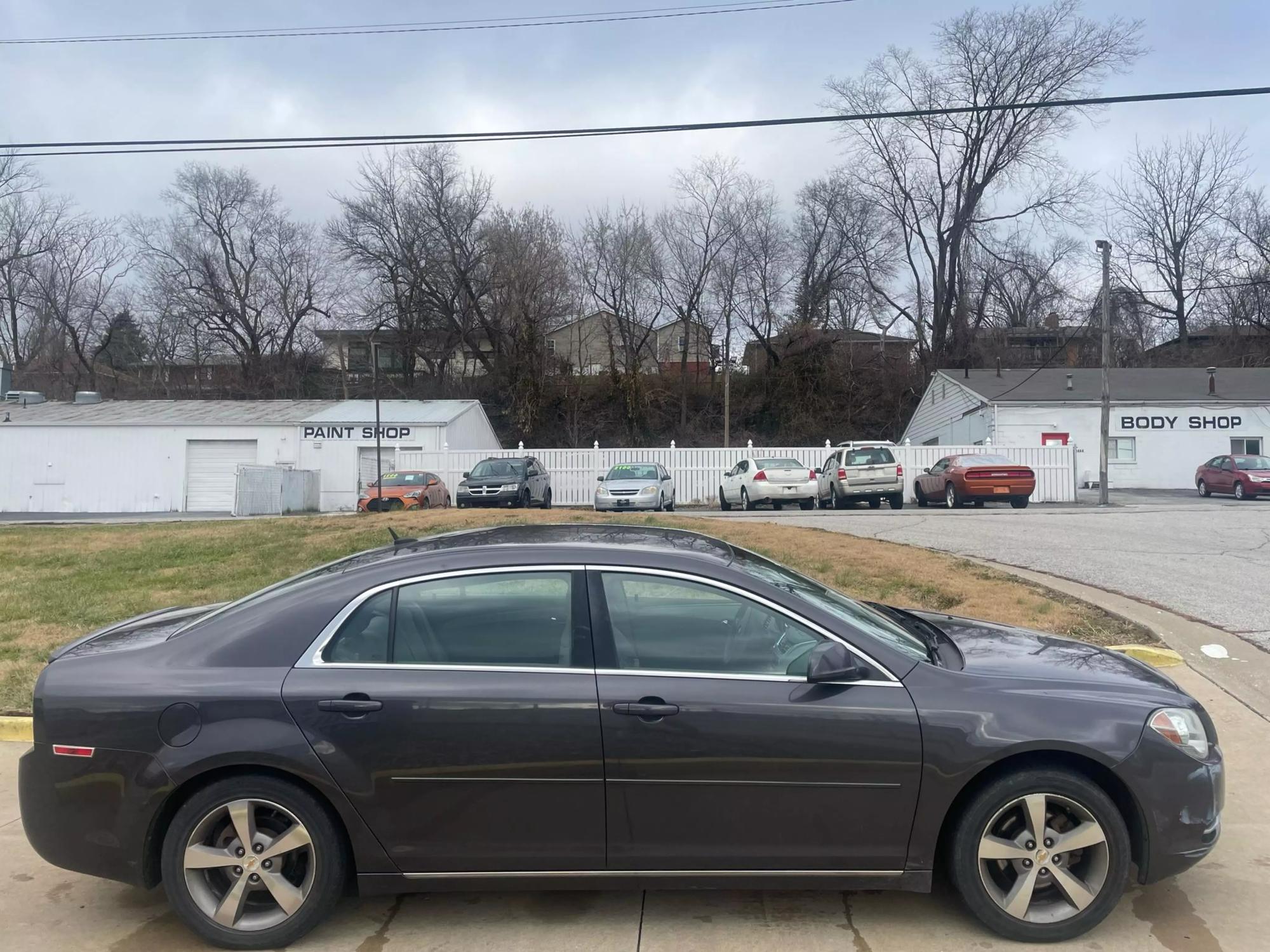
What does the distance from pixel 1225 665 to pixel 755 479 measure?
57.3ft

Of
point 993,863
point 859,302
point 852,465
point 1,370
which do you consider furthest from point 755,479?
point 1,370

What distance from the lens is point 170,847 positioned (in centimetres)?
337

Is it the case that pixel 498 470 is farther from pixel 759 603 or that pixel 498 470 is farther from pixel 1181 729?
pixel 1181 729

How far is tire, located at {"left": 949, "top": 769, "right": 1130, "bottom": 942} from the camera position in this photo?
3.36m

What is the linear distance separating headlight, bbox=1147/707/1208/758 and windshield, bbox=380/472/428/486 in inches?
920

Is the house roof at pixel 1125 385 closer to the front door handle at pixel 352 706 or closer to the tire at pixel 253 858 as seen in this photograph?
the front door handle at pixel 352 706

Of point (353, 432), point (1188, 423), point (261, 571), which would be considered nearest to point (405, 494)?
point (353, 432)

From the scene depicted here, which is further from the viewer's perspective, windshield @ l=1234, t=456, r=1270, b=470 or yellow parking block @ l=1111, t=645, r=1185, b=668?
windshield @ l=1234, t=456, r=1270, b=470

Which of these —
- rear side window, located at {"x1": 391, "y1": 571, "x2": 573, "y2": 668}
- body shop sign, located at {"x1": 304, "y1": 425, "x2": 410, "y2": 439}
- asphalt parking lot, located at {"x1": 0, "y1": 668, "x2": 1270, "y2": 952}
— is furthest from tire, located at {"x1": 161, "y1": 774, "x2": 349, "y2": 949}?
body shop sign, located at {"x1": 304, "y1": 425, "x2": 410, "y2": 439}

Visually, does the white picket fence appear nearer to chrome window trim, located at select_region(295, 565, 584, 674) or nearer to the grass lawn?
the grass lawn

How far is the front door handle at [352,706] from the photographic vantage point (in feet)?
11.0

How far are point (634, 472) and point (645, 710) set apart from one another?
21.7 meters

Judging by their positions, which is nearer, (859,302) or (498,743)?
(498,743)

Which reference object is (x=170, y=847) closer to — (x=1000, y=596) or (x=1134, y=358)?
(x=1000, y=596)
